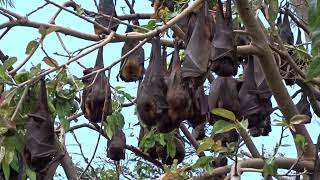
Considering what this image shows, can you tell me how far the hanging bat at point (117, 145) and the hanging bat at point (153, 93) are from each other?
1780 millimetres

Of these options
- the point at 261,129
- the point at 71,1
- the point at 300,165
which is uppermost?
the point at 71,1

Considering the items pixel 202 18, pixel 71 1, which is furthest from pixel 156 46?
pixel 71 1

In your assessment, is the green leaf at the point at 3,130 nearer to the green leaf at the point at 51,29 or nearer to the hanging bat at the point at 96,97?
the green leaf at the point at 51,29

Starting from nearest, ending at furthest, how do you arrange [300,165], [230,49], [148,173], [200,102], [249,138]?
[230,49]
[200,102]
[300,165]
[249,138]
[148,173]

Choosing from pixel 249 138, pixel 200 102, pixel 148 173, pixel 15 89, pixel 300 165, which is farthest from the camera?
pixel 148 173

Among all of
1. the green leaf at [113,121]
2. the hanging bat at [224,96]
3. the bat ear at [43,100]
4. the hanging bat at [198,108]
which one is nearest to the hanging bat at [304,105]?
the hanging bat at [224,96]

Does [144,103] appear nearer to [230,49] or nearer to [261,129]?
[230,49]

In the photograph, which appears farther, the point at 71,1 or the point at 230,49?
the point at 71,1

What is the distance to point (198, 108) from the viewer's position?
→ 3709mm

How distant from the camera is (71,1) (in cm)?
395

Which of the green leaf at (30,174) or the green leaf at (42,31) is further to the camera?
the green leaf at (30,174)

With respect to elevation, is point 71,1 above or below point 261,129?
above

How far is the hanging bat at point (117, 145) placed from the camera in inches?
212

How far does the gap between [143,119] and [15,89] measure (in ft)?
2.71
